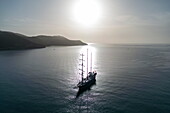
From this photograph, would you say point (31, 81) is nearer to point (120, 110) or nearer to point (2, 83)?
point (2, 83)

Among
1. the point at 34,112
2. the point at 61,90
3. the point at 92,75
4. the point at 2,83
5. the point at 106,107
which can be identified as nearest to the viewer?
the point at 34,112

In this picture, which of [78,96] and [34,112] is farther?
[78,96]

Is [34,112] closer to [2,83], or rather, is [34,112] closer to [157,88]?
[2,83]

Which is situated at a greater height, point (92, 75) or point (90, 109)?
point (92, 75)

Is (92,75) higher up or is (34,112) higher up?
(92,75)

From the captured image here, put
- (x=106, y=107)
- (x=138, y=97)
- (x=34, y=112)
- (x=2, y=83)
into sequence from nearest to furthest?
(x=34, y=112) < (x=106, y=107) < (x=138, y=97) < (x=2, y=83)

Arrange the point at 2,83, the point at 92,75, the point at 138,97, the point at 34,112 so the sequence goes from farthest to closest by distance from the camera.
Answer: the point at 92,75 < the point at 2,83 < the point at 138,97 < the point at 34,112

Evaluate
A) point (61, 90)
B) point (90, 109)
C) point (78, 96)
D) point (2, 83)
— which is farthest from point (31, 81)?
point (90, 109)

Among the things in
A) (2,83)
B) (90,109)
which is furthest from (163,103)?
(2,83)

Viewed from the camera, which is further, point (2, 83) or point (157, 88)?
point (2, 83)
